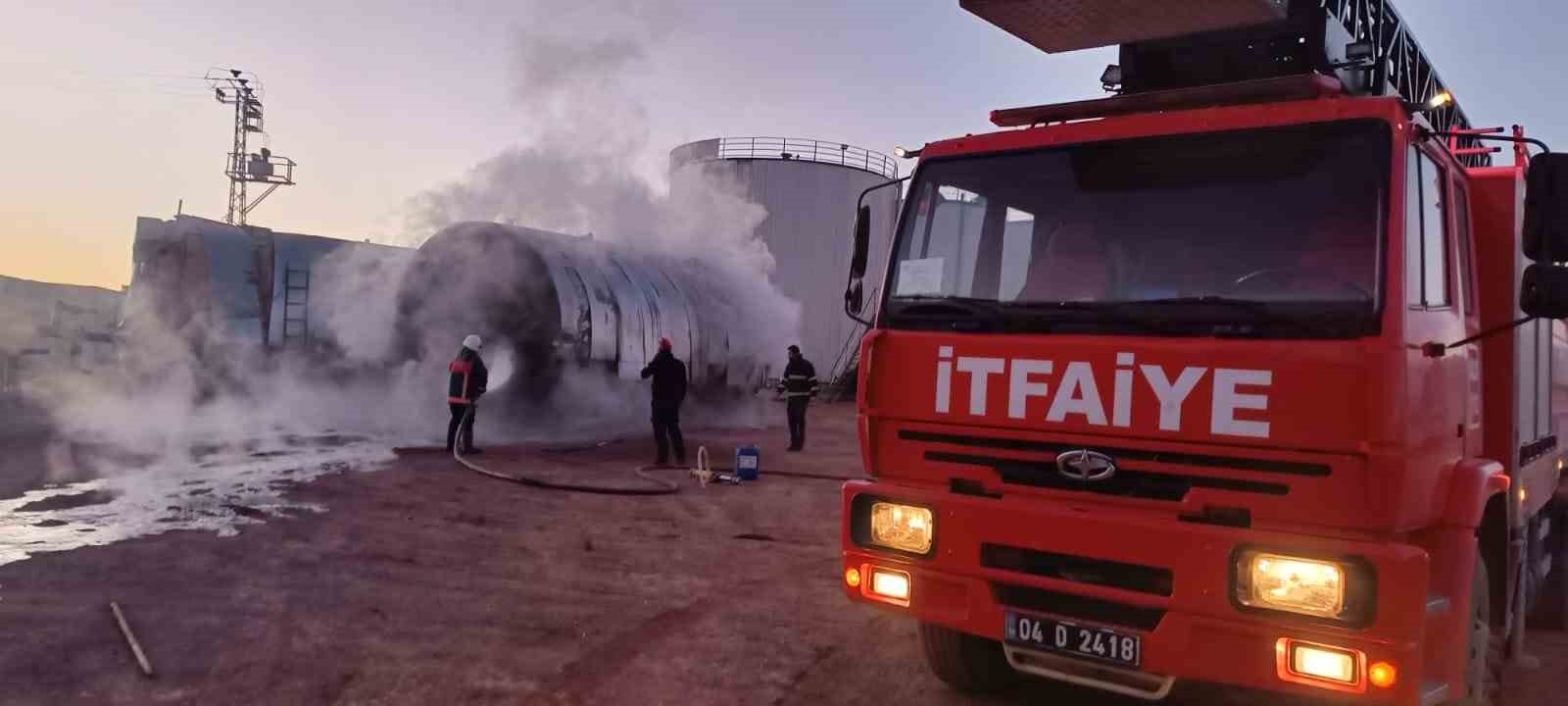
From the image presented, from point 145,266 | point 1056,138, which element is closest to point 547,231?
point 145,266

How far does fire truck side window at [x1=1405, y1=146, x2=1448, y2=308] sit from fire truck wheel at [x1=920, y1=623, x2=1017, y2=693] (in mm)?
2322

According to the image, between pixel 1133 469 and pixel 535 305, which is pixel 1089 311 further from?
pixel 535 305

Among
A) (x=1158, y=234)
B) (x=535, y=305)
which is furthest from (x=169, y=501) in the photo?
(x=1158, y=234)

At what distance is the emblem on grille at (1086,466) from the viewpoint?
3463 mm

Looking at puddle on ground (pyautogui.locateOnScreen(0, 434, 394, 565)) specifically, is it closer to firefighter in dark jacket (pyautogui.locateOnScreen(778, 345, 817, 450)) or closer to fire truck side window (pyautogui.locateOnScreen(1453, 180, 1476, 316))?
firefighter in dark jacket (pyautogui.locateOnScreen(778, 345, 817, 450))

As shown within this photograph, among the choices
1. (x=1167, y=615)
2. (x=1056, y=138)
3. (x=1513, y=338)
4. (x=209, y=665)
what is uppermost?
(x=1056, y=138)

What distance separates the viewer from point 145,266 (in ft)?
54.3

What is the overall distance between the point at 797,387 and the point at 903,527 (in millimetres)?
11065

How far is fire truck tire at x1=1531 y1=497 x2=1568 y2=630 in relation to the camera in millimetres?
5977

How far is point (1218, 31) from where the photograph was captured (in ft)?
16.1

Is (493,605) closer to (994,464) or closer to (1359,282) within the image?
(994,464)

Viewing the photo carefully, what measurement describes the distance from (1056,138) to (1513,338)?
86.9 inches

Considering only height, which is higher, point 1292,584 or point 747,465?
point 1292,584

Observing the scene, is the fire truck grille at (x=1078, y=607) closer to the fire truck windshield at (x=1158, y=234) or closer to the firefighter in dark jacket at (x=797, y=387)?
the fire truck windshield at (x=1158, y=234)
